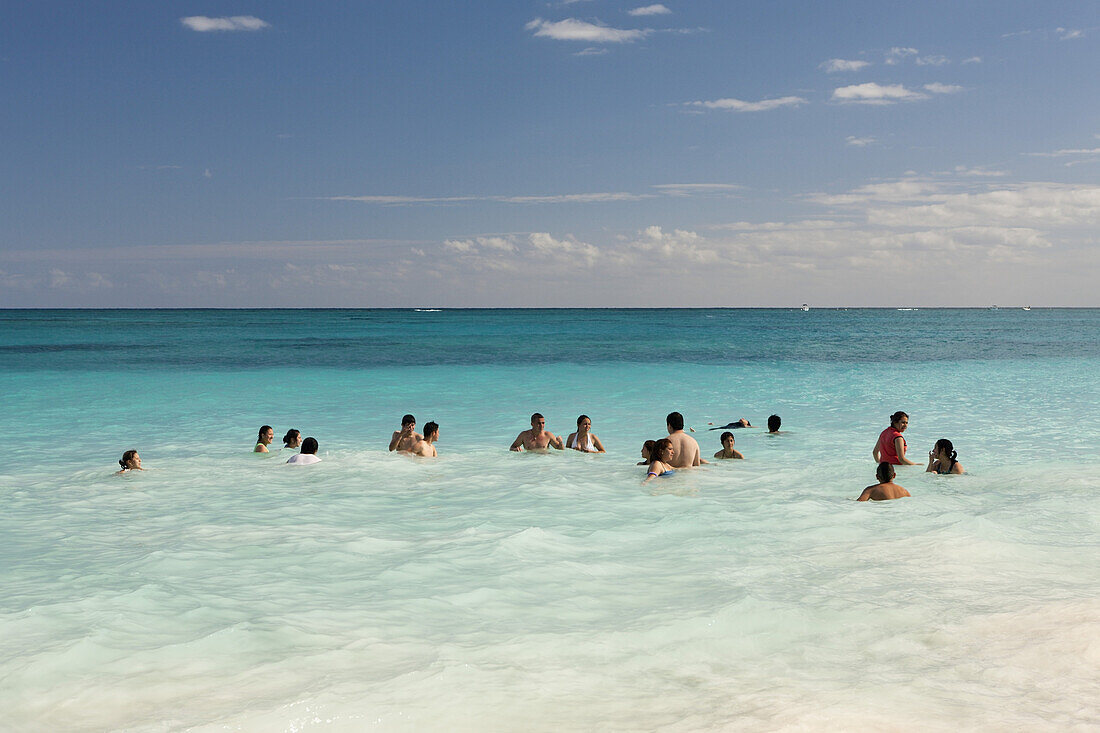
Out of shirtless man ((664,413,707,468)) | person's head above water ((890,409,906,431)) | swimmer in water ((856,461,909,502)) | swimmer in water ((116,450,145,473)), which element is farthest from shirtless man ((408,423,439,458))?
person's head above water ((890,409,906,431))

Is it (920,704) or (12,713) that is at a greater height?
(920,704)

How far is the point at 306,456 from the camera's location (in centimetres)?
1505

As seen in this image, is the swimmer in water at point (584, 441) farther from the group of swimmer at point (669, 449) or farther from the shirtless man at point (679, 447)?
the shirtless man at point (679, 447)

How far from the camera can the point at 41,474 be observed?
1453cm

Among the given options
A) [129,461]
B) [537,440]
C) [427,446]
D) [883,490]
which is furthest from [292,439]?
[883,490]

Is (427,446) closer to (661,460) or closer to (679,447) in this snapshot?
(661,460)


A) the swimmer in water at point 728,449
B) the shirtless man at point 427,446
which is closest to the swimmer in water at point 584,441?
the swimmer in water at point 728,449

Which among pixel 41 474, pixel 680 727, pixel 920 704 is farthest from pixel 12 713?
pixel 41 474

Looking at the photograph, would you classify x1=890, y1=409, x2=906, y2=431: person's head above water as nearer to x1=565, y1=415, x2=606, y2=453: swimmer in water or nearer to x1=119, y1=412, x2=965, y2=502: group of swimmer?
x1=119, y1=412, x2=965, y2=502: group of swimmer

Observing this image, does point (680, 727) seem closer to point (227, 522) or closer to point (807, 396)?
point (227, 522)

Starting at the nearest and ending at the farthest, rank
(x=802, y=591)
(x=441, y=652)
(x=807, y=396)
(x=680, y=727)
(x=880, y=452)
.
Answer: (x=680, y=727)
(x=441, y=652)
(x=802, y=591)
(x=880, y=452)
(x=807, y=396)

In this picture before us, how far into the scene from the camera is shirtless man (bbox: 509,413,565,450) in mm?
16281

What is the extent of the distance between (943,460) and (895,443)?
772 millimetres

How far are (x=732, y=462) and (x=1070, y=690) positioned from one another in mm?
9460
